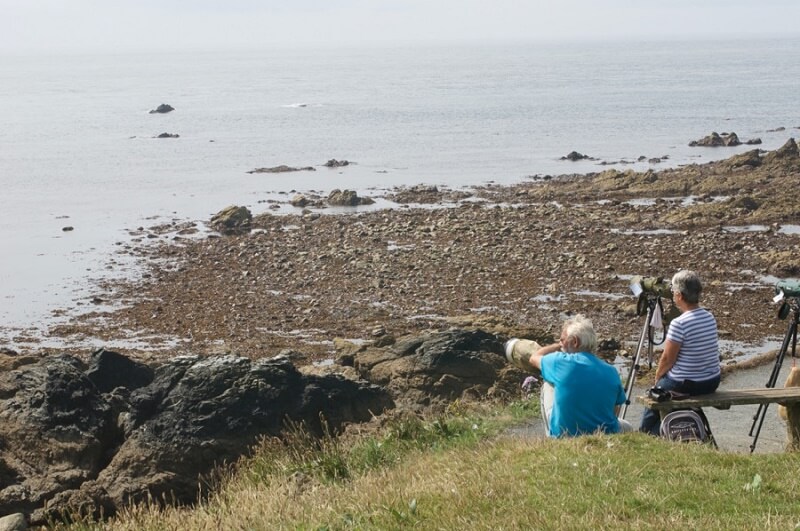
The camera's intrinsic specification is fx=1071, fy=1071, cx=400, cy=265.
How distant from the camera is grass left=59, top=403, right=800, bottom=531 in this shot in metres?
6.76

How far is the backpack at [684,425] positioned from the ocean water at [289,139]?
17421mm

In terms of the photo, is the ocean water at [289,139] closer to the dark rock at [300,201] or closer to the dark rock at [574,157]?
the dark rock at [574,157]

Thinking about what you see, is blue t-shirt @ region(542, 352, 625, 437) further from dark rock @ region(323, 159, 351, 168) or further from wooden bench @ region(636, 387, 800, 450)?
dark rock @ region(323, 159, 351, 168)

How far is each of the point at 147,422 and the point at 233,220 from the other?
22251mm

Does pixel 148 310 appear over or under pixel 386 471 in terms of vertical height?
under

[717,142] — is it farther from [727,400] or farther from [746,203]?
[727,400]

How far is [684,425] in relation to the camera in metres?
8.85

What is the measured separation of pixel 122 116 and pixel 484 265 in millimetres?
73500

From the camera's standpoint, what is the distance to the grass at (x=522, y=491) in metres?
6.76

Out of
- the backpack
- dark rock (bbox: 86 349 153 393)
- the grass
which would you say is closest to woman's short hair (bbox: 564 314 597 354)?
the grass

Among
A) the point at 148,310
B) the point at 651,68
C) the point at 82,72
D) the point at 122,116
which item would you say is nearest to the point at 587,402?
the point at 148,310

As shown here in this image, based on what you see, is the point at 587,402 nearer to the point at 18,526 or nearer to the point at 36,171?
the point at 18,526

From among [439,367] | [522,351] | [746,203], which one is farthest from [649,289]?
[746,203]

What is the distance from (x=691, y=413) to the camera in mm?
8875
